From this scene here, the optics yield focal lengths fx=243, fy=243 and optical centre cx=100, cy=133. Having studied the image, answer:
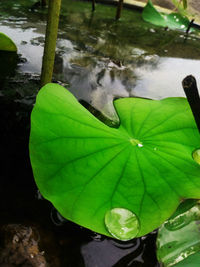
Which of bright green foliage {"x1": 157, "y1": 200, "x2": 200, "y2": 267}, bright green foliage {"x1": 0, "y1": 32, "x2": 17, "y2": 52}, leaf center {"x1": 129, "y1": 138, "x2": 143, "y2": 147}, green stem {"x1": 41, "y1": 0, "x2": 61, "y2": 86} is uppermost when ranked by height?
green stem {"x1": 41, "y1": 0, "x2": 61, "y2": 86}

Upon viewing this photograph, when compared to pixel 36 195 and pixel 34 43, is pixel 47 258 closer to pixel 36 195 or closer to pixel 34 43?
pixel 36 195

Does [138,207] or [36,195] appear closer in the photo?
[138,207]

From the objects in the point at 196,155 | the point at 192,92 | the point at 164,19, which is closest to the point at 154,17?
the point at 164,19

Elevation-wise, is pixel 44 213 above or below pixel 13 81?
below

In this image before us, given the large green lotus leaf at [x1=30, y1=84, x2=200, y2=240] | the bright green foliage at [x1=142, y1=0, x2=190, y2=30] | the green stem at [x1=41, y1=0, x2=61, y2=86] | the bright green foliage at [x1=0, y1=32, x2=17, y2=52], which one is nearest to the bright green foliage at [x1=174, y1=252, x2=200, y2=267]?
the large green lotus leaf at [x1=30, y1=84, x2=200, y2=240]

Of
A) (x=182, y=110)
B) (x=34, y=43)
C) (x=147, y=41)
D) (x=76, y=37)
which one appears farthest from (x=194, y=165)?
(x=147, y=41)

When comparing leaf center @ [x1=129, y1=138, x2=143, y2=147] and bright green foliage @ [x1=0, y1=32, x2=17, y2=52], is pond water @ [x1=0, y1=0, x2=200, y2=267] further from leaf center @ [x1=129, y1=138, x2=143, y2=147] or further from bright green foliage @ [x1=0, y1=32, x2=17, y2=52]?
leaf center @ [x1=129, y1=138, x2=143, y2=147]

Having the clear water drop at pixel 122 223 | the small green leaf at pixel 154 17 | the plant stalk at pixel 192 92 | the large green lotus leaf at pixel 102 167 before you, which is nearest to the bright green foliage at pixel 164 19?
the small green leaf at pixel 154 17
